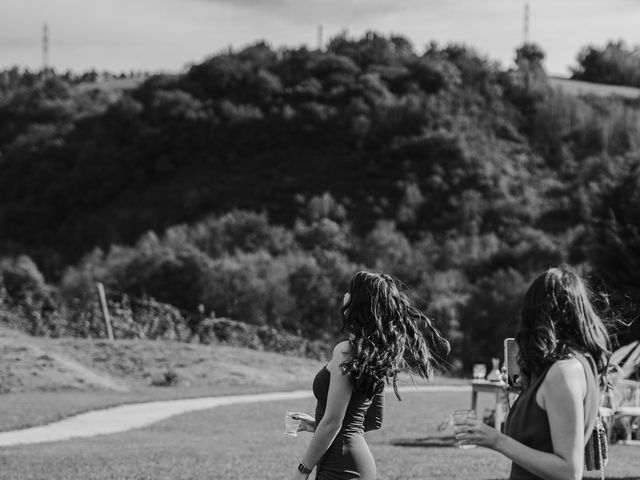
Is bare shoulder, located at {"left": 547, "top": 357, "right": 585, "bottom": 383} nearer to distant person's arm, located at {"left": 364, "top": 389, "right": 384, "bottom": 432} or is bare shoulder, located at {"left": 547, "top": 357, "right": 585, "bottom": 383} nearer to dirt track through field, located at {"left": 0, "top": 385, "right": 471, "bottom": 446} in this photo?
distant person's arm, located at {"left": 364, "top": 389, "right": 384, "bottom": 432}

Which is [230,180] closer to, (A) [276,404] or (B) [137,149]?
(B) [137,149]

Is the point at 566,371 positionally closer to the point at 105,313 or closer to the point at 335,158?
the point at 105,313

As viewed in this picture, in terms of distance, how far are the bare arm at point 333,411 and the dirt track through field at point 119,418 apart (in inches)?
346

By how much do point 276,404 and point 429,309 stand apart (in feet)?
56.8

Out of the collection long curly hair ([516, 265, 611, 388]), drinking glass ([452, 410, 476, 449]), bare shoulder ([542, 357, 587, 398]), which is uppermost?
long curly hair ([516, 265, 611, 388])

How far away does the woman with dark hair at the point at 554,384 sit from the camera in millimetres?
3533

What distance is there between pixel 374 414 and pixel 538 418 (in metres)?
1.84

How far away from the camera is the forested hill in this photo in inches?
1742

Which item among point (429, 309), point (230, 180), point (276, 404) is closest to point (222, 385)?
point (276, 404)

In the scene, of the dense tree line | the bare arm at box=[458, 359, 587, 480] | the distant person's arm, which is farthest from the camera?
the dense tree line

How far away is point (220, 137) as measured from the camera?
166ft

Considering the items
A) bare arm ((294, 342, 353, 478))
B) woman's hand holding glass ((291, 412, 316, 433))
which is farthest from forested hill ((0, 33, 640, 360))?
bare arm ((294, 342, 353, 478))

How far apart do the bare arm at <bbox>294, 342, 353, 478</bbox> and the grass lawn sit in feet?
17.1

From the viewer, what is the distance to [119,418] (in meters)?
16.4
